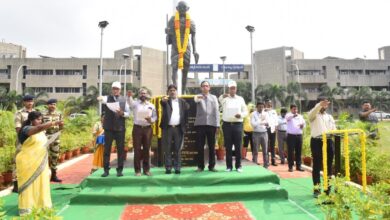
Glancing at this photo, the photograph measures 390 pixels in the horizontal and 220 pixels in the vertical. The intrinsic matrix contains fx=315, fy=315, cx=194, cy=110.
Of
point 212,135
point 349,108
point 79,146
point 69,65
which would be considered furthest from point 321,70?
point 212,135

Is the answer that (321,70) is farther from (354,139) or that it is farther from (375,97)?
(354,139)

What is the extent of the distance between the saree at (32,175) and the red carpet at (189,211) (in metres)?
1.10

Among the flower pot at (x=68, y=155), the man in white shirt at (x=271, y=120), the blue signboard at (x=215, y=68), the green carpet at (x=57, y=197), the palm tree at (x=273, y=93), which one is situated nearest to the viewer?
the green carpet at (x=57, y=197)

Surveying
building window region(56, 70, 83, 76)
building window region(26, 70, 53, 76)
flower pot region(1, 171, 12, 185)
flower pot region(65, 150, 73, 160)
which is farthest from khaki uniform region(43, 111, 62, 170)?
building window region(26, 70, 53, 76)

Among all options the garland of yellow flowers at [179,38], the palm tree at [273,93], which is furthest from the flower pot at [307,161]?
the palm tree at [273,93]

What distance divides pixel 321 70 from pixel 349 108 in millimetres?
7612

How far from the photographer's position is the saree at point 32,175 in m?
4.02

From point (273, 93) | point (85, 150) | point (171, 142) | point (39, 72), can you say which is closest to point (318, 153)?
point (171, 142)

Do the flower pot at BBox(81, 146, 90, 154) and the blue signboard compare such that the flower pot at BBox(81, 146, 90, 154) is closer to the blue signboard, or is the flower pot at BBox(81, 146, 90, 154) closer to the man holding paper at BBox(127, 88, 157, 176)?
the man holding paper at BBox(127, 88, 157, 176)

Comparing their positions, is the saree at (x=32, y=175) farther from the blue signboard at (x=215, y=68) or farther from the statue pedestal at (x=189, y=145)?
the blue signboard at (x=215, y=68)

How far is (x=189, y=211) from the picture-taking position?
4359 millimetres

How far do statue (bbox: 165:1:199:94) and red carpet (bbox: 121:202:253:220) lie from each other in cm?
402

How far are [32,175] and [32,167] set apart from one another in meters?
0.10

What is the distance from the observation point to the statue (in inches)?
299
